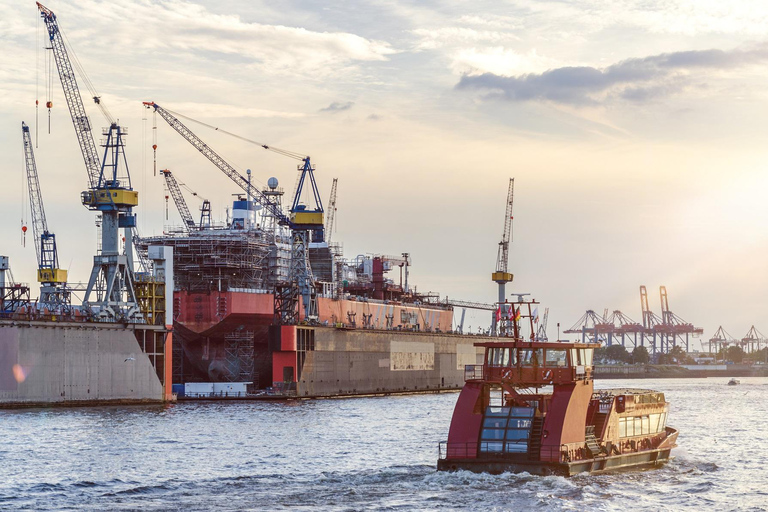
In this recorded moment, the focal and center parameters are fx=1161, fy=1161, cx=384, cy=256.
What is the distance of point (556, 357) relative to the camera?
51500 millimetres

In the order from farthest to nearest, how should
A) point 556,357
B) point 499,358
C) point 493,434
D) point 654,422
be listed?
point 654,422
point 499,358
point 556,357
point 493,434

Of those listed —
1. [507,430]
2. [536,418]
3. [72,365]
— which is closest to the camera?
[507,430]

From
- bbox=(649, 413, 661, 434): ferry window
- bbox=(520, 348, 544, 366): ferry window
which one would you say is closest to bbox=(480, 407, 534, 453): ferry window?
bbox=(520, 348, 544, 366): ferry window

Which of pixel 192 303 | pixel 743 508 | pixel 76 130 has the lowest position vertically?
pixel 743 508

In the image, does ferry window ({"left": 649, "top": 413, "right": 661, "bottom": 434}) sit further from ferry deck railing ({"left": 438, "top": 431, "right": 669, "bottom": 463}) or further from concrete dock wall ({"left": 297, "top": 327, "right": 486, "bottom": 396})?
concrete dock wall ({"left": 297, "top": 327, "right": 486, "bottom": 396})

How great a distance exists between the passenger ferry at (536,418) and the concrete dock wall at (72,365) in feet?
189

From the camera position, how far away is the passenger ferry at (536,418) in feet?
161

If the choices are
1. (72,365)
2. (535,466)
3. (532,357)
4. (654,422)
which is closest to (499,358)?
A: (532,357)

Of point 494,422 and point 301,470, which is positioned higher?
point 494,422

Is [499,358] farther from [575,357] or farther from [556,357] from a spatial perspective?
[575,357]

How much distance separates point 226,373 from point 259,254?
1623 cm

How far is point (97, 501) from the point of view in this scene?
46.7 m

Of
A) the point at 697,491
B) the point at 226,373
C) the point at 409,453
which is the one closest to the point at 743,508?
the point at 697,491

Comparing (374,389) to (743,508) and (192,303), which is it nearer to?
(192,303)
